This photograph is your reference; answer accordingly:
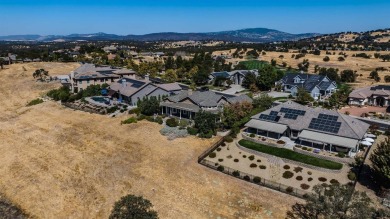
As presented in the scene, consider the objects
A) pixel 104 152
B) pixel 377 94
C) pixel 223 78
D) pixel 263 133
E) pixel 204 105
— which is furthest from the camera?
pixel 223 78

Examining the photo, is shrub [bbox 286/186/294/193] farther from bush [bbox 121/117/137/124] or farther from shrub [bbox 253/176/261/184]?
bush [bbox 121/117/137/124]

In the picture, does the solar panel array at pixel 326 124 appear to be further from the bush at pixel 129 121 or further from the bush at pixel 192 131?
the bush at pixel 129 121

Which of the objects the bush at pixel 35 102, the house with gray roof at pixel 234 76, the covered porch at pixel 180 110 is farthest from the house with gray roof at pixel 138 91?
the house with gray roof at pixel 234 76

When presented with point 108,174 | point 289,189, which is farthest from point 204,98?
point 289,189

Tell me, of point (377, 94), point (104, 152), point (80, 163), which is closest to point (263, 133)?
point (104, 152)

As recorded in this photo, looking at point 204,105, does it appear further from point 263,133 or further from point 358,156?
point 358,156

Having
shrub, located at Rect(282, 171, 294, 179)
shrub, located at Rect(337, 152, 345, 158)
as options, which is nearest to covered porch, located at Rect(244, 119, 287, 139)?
shrub, located at Rect(337, 152, 345, 158)

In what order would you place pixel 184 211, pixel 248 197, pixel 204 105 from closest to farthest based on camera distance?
pixel 184 211, pixel 248 197, pixel 204 105

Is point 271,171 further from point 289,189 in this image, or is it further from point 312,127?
point 312,127
